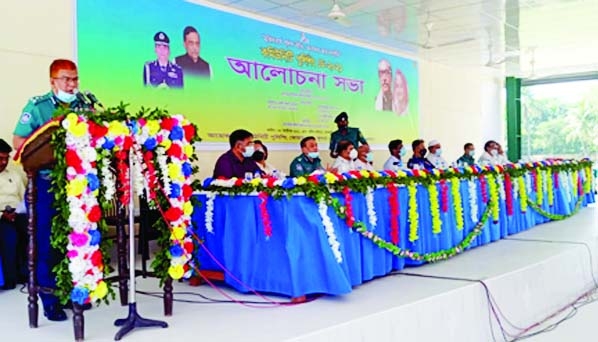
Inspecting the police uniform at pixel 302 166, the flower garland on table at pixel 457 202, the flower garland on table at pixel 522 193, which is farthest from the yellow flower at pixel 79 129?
the flower garland on table at pixel 522 193

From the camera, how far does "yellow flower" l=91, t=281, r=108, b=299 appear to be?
2.44 m

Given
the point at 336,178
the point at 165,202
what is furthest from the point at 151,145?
the point at 336,178

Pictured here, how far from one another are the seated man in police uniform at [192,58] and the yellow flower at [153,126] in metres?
3.15

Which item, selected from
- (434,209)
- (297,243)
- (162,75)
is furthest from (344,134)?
(297,243)

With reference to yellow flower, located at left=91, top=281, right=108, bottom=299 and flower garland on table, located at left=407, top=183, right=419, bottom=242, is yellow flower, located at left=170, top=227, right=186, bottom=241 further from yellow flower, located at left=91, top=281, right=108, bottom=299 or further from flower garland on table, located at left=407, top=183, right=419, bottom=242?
flower garland on table, located at left=407, top=183, right=419, bottom=242

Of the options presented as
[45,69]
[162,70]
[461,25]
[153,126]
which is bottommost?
[153,126]

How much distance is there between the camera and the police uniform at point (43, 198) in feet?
8.85

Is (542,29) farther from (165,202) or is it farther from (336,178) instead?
(165,202)

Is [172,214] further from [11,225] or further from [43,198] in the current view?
[11,225]

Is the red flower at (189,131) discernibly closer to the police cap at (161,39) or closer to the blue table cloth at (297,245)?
the blue table cloth at (297,245)

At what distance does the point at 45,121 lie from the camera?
2.70 meters

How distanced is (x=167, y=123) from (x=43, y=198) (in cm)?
73

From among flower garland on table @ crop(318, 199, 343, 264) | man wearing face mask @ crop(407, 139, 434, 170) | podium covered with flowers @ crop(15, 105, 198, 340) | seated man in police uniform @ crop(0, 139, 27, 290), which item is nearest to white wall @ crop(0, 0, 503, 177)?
seated man in police uniform @ crop(0, 139, 27, 290)

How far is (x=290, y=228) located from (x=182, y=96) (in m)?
2.94
